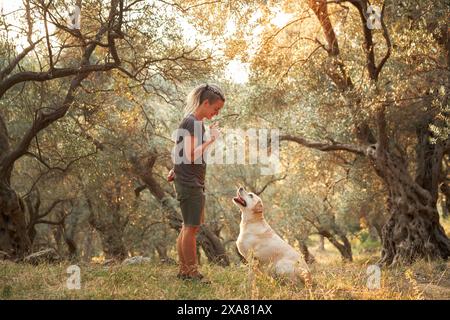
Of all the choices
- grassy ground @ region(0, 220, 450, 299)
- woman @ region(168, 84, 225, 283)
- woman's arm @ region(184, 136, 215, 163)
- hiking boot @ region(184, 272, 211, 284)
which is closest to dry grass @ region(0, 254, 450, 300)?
grassy ground @ region(0, 220, 450, 299)

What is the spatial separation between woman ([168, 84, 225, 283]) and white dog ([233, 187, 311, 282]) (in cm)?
85

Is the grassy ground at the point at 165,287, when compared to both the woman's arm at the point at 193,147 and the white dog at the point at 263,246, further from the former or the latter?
the woman's arm at the point at 193,147

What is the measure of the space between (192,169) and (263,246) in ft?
5.32

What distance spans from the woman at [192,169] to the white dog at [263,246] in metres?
0.85

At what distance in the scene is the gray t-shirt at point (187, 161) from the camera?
6.89 meters

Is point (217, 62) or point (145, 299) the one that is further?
point (217, 62)

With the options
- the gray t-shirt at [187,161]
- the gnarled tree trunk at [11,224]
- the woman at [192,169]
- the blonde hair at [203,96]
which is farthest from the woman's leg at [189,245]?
the gnarled tree trunk at [11,224]

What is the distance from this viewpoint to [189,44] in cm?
1439

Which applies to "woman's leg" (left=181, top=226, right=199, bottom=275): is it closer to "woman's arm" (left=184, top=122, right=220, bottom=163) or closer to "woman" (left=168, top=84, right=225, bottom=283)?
"woman" (left=168, top=84, right=225, bottom=283)

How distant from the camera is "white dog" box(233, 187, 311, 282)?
23.7ft

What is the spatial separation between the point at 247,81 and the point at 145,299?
12246mm

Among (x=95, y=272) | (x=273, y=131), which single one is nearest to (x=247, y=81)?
(x=273, y=131)

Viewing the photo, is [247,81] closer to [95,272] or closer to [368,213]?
[95,272]
